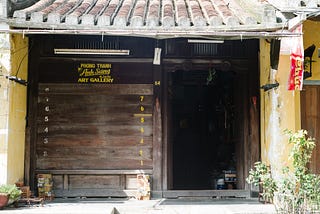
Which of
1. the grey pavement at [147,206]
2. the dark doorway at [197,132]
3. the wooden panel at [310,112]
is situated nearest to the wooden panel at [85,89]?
the grey pavement at [147,206]

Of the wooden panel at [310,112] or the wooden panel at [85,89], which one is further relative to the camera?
the wooden panel at [85,89]

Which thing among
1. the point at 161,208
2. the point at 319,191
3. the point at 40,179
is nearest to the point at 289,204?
the point at 319,191

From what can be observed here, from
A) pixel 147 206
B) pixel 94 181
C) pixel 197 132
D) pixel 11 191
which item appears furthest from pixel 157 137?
pixel 197 132

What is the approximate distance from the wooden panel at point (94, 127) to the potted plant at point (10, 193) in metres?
1.46

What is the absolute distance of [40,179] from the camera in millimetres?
8445

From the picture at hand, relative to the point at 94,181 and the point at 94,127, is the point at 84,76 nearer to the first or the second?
the point at 94,127

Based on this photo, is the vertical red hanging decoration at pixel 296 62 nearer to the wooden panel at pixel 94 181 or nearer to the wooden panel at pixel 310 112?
the wooden panel at pixel 310 112

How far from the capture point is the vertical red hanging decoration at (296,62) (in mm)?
6590

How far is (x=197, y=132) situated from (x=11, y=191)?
22.6ft

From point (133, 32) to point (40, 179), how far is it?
12.9ft

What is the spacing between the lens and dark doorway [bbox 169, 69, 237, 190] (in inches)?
452

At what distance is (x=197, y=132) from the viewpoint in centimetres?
1278

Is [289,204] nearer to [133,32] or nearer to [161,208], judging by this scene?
[161,208]

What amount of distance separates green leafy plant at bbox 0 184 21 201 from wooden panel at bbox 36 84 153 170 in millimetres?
1454
